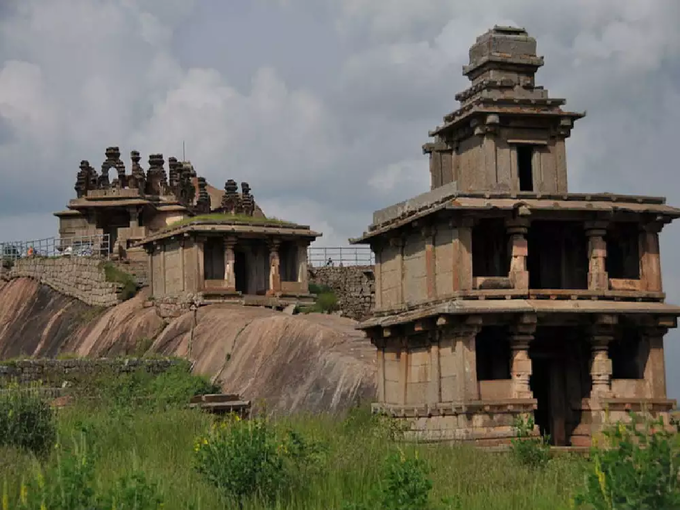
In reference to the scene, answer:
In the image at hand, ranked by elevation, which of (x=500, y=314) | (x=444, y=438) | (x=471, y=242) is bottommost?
(x=444, y=438)

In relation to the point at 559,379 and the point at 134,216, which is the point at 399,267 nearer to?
the point at 559,379

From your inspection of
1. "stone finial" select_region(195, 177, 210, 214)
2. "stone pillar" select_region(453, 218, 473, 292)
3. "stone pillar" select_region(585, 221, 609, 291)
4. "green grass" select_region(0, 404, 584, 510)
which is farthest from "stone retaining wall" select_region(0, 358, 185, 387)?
"stone finial" select_region(195, 177, 210, 214)

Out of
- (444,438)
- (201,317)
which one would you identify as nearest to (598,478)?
(444,438)

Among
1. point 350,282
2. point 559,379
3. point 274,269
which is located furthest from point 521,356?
point 350,282

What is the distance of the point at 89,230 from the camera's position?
53375 millimetres

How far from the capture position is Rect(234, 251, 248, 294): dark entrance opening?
38.3m

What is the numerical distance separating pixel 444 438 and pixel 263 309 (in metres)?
16.1

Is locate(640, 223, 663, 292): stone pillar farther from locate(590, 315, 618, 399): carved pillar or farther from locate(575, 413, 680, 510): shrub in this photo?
locate(575, 413, 680, 510): shrub

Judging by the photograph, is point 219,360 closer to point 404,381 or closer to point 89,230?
point 404,381

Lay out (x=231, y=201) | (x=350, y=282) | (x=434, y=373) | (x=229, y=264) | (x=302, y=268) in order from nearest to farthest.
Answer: (x=434, y=373) → (x=229, y=264) → (x=302, y=268) → (x=350, y=282) → (x=231, y=201)

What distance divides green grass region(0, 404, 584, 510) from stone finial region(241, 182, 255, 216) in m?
31.6

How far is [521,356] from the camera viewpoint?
20.9m

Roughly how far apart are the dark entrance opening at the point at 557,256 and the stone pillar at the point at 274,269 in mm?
15746

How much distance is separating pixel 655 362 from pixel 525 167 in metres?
5.29
